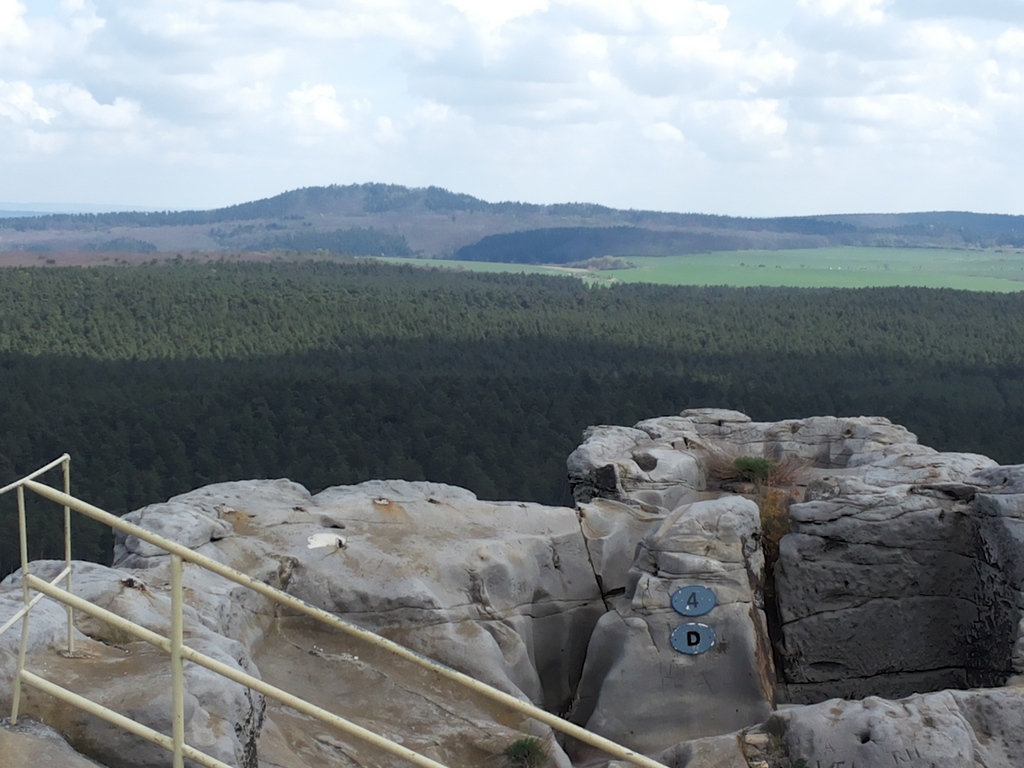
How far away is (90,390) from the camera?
229 ft

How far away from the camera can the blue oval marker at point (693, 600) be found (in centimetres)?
1664

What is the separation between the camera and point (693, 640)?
53.9 ft

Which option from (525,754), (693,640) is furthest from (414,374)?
(525,754)

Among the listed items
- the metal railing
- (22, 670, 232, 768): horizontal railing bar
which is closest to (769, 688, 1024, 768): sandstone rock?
the metal railing

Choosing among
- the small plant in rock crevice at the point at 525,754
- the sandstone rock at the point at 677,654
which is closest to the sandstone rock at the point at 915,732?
the small plant in rock crevice at the point at 525,754

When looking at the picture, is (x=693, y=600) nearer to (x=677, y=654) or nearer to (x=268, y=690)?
(x=677, y=654)

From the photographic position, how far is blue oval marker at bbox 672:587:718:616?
1664 cm

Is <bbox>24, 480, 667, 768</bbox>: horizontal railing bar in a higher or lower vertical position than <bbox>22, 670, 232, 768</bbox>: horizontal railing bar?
higher

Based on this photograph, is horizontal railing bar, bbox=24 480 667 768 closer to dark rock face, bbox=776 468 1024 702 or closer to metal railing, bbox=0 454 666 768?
metal railing, bbox=0 454 666 768

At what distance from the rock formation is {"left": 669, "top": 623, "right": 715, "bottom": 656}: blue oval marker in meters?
0.04

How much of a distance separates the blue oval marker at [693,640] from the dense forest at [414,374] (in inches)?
1228

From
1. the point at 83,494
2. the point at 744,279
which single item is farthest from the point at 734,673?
the point at 744,279

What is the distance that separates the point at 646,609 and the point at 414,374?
6520 centimetres

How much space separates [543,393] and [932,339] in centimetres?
3618
